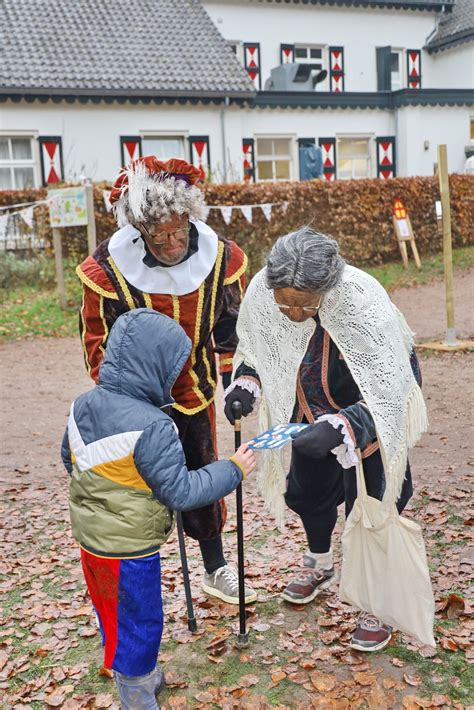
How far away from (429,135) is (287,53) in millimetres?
4571

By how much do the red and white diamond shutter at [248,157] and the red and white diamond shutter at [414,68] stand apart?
7227mm

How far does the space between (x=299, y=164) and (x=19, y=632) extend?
56.7 ft

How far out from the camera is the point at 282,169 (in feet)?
64.4

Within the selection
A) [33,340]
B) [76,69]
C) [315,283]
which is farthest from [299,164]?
[315,283]

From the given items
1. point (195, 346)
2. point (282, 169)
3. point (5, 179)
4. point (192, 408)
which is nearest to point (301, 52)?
point (282, 169)

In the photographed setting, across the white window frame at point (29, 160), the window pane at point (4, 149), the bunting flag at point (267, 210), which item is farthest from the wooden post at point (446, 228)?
the window pane at point (4, 149)

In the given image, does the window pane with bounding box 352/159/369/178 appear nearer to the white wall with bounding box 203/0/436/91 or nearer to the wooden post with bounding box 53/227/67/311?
the white wall with bounding box 203/0/436/91

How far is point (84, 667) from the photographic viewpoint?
320 centimetres

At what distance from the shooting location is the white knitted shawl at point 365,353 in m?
2.81

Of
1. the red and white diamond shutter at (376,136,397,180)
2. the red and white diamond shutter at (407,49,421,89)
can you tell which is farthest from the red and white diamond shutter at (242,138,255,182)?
the red and white diamond shutter at (407,49,421,89)

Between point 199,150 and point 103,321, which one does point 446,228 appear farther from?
point 199,150

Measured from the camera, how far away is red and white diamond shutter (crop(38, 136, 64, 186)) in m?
16.3

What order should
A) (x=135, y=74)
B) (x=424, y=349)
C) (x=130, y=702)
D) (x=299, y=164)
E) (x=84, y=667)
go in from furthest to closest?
1. (x=299, y=164)
2. (x=135, y=74)
3. (x=424, y=349)
4. (x=84, y=667)
5. (x=130, y=702)

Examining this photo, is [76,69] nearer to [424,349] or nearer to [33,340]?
[33,340]
